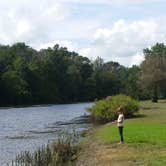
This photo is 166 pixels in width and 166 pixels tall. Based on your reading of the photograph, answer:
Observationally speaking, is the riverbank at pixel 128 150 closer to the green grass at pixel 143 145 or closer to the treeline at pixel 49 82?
the green grass at pixel 143 145

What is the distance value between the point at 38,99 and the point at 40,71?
10.9 metres

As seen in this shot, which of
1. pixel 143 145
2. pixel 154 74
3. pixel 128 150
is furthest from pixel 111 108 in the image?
pixel 154 74

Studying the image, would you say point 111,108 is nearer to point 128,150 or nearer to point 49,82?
point 128,150

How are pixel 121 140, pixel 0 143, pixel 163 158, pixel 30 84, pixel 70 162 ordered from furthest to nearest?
pixel 30 84, pixel 0 143, pixel 121 140, pixel 70 162, pixel 163 158

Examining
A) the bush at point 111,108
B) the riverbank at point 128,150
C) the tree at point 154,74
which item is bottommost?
the riverbank at point 128,150

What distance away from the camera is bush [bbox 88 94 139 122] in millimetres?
65625

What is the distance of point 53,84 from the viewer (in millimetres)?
182375

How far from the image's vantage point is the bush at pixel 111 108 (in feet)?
215

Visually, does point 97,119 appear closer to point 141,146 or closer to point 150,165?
point 141,146

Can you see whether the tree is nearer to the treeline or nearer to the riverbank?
the treeline

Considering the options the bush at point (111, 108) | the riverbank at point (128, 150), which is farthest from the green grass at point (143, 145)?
the bush at point (111, 108)

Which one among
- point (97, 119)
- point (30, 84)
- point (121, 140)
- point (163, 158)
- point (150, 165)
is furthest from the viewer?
point (30, 84)

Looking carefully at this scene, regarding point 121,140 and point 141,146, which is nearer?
point 141,146

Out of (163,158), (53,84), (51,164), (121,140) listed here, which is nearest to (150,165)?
(163,158)
